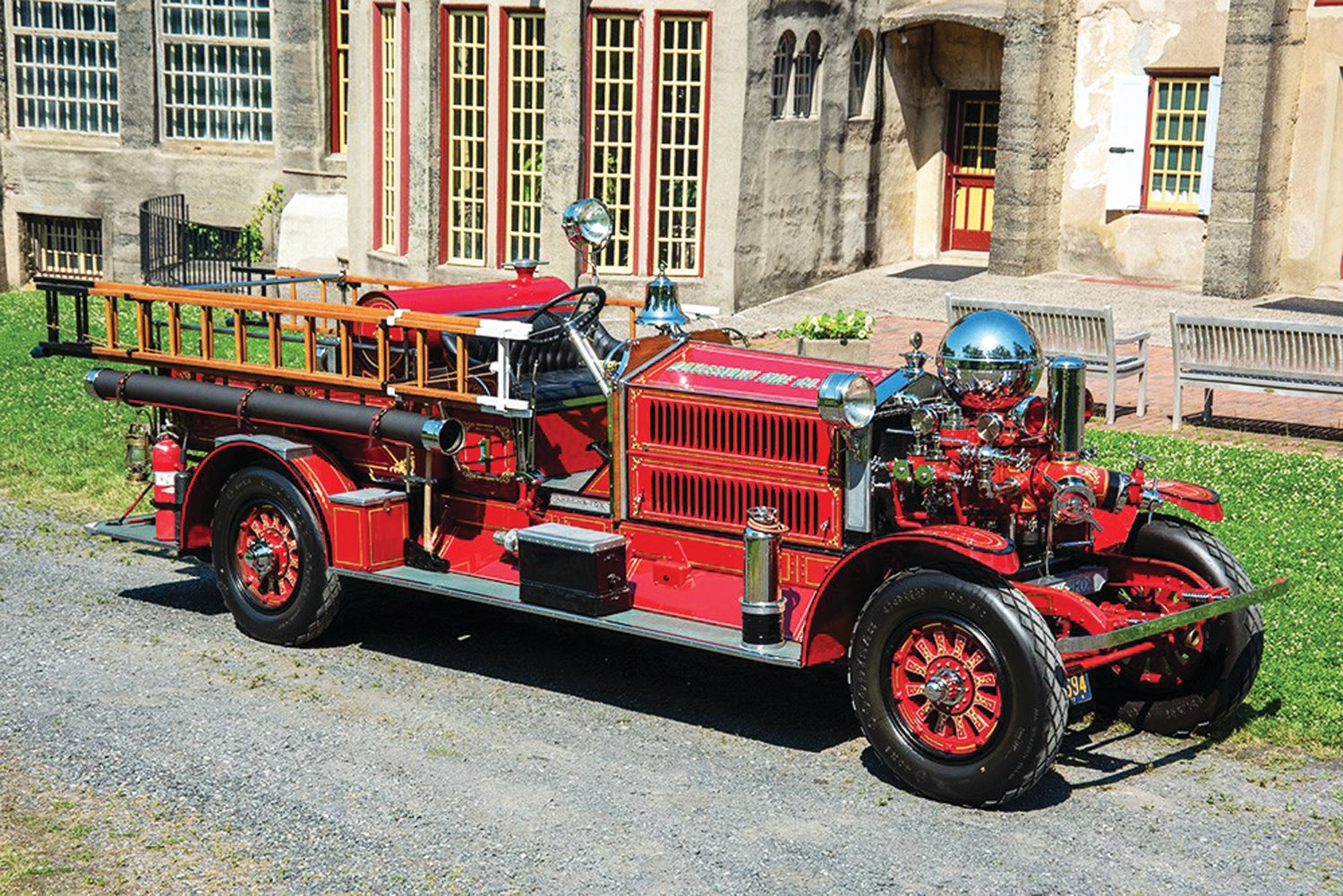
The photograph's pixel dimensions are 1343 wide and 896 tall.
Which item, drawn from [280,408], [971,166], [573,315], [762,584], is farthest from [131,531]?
[971,166]

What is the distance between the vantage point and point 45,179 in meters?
24.7

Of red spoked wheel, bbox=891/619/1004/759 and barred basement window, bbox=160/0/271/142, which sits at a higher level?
barred basement window, bbox=160/0/271/142

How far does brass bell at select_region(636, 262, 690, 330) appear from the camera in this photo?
8969 mm

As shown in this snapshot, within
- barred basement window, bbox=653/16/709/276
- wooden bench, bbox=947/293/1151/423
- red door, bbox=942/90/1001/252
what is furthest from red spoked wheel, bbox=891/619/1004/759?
red door, bbox=942/90/1001/252

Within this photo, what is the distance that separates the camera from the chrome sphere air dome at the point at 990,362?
7.46 m

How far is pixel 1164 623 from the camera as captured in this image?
23.4ft

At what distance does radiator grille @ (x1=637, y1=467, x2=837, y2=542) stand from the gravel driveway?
0.87 metres

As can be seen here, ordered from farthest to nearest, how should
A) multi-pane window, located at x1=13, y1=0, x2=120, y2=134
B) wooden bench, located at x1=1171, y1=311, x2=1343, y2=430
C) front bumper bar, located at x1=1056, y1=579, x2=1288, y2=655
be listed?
multi-pane window, located at x1=13, y1=0, x2=120, y2=134 < wooden bench, located at x1=1171, y1=311, x2=1343, y2=430 < front bumper bar, located at x1=1056, y1=579, x2=1288, y2=655

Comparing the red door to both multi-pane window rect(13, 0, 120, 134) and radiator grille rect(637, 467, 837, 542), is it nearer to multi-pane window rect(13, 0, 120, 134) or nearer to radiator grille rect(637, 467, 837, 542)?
multi-pane window rect(13, 0, 120, 134)

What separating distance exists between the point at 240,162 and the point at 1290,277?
13.2 meters

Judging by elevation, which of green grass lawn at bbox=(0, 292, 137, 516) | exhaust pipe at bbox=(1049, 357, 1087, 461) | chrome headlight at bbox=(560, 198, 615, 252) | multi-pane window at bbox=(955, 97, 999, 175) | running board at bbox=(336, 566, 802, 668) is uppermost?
multi-pane window at bbox=(955, 97, 999, 175)

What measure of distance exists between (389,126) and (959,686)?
1493 centimetres

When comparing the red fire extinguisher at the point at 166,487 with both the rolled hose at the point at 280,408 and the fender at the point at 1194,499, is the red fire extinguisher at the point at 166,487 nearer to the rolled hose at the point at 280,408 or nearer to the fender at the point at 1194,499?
the rolled hose at the point at 280,408

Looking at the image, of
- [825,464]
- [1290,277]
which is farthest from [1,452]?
[1290,277]
